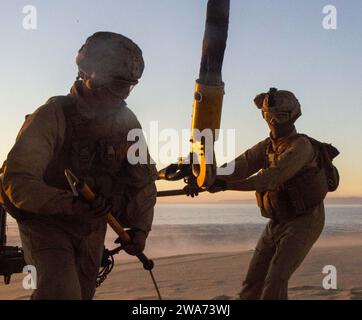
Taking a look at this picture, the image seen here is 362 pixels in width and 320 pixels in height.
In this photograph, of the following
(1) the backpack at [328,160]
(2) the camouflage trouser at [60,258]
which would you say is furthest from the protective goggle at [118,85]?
(1) the backpack at [328,160]

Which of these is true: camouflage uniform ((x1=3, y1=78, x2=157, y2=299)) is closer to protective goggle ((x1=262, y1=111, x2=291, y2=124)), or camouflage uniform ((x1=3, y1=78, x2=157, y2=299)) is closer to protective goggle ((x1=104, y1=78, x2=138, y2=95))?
protective goggle ((x1=104, y1=78, x2=138, y2=95))

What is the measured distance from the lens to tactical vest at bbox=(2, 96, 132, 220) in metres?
4.00

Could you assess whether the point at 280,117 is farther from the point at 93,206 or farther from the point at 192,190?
the point at 93,206

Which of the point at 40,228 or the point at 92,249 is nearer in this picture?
the point at 40,228

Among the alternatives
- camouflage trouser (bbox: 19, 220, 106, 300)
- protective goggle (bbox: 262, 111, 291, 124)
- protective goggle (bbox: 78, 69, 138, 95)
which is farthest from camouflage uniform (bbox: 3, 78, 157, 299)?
protective goggle (bbox: 262, 111, 291, 124)

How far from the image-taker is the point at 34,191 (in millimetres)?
3564

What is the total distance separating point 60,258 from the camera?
148 inches

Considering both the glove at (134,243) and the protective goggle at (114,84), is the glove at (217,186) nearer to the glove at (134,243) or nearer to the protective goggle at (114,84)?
the glove at (134,243)

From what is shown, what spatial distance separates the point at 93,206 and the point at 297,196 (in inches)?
125

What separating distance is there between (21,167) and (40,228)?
465 mm

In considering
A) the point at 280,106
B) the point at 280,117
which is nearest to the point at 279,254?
the point at 280,117

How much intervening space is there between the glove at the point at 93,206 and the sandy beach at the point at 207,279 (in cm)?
602
